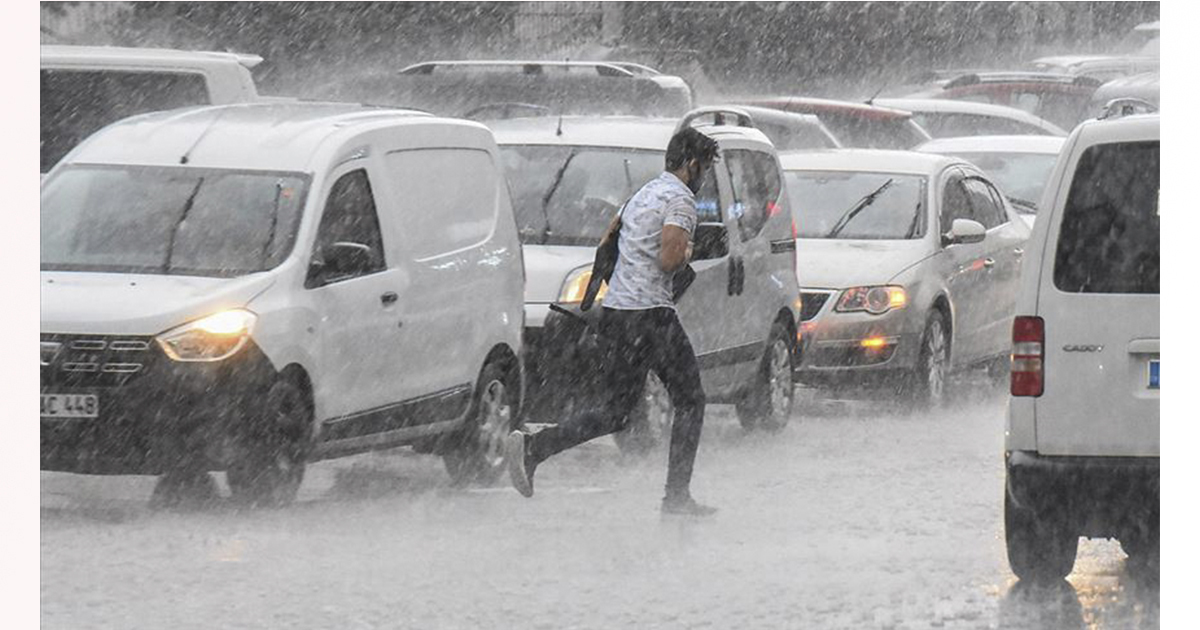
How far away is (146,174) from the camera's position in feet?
38.5

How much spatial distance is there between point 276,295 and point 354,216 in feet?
2.66

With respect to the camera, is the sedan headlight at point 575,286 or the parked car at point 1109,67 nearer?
the sedan headlight at point 575,286

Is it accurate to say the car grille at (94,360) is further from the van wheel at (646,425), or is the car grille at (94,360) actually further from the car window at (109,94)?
the car window at (109,94)

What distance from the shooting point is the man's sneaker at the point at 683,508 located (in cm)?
1080

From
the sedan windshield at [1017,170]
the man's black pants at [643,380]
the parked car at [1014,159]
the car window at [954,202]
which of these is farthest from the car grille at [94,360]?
the sedan windshield at [1017,170]

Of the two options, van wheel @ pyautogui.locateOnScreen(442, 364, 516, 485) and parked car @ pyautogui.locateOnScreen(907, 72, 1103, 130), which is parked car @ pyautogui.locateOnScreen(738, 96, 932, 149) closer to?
parked car @ pyautogui.locateOnScreen(907, 72, 1103, 130)

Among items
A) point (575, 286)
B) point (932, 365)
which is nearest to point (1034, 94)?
point (932, 365)

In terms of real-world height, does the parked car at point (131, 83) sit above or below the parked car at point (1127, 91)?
above

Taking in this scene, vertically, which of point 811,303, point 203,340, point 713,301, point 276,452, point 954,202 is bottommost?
point 276,452

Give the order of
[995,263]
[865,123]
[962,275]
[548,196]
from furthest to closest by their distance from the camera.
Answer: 1. [865,123]
2. [995,263]
3. [962,275]
4. [548,196]

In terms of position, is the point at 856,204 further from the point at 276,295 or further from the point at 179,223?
the point at 276,295

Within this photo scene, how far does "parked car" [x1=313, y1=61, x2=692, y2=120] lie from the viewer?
2405 cm

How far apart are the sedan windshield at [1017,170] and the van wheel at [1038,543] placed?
1212cm

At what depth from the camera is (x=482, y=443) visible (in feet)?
39.6
